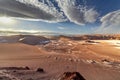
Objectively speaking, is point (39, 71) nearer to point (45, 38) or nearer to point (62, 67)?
point (62, 67)

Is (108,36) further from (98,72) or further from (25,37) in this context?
(98,72)

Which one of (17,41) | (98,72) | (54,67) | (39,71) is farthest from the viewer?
(17,41)

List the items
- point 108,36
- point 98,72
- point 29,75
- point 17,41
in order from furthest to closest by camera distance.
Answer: point 108,36 → point 17,41 → point 98,72 → point 29,75

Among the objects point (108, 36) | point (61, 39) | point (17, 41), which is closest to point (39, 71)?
point (17, 41)

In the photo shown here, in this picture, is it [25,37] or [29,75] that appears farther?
[25,37]

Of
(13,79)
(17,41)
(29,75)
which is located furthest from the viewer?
(17,41)

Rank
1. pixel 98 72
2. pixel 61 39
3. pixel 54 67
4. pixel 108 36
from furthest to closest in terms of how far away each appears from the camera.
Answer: pixel 108 36, pixel 61 39, pixel 54 67, pixel 98 72

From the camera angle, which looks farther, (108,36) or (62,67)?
(108,36)

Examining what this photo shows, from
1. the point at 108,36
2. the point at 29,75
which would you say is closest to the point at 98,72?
the point at 29,75
